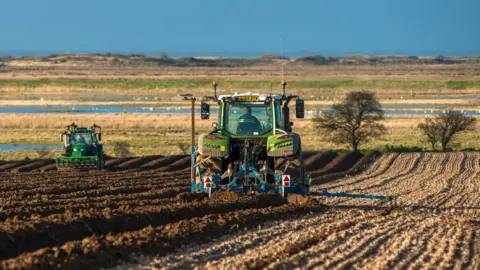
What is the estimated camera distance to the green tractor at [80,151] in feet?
99.0

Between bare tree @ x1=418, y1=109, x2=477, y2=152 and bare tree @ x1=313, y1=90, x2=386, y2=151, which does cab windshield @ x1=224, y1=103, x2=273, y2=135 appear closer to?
bare tree @ x1=313, y1=90, x2=386, y2=151

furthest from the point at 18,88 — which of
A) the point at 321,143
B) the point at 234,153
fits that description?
the point at 234,153

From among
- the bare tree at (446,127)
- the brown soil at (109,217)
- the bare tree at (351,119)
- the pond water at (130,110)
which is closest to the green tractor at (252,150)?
the brown soil at (109,217)

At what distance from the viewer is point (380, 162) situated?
120 ft

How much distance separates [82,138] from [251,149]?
46.8 feet

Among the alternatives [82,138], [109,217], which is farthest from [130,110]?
[109,217]

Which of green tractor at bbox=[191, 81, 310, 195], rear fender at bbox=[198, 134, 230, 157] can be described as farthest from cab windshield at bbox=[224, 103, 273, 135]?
rear fender at bbox=[198, 134, 230, 157]

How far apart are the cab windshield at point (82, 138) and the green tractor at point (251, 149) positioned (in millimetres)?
13041

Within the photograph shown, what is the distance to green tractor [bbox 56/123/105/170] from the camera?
3017 cm

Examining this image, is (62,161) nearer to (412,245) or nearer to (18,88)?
(412,245)

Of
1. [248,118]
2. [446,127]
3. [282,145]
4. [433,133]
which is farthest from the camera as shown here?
[433,133]

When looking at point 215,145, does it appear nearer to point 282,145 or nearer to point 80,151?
point 282,145

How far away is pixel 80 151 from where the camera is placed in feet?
100

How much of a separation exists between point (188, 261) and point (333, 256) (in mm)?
1829
